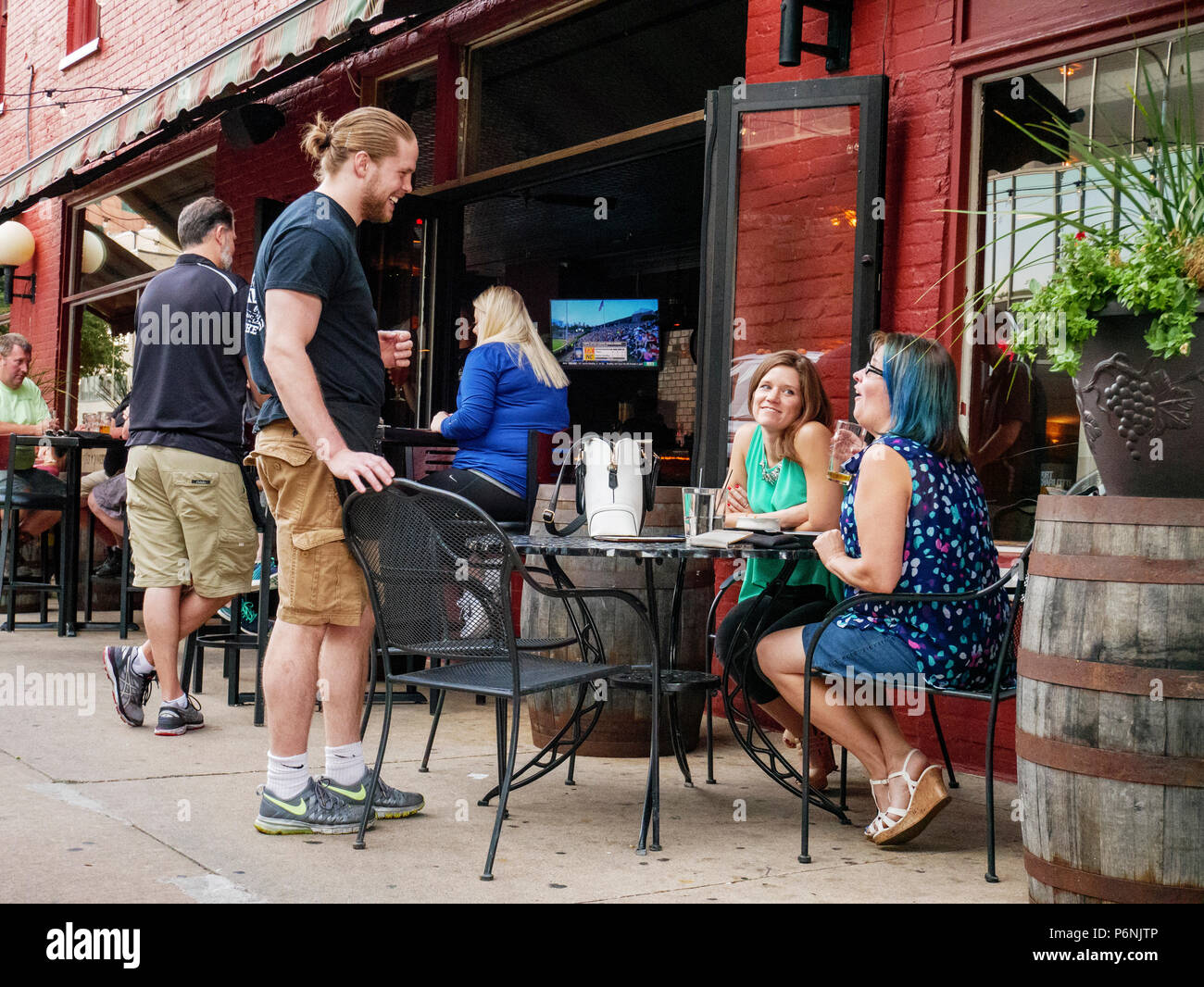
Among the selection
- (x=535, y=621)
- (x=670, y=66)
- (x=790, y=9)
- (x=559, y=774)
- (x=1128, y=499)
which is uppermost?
(x=670, y=66)

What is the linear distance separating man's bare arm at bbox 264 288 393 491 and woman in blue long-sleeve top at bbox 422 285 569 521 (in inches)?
74.5

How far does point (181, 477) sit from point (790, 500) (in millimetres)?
2241

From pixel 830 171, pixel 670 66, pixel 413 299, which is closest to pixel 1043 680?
pixel 830 171

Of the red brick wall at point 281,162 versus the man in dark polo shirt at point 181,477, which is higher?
the red brick wall at point 281,162

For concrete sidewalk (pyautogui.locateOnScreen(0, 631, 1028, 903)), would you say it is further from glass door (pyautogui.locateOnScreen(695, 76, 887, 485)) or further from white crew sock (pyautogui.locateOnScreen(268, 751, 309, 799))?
glass door (pyautogui.locateOnScreen(695, 76, 887, 485))

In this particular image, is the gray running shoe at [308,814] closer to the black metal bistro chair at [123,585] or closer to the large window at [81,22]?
the black metal bistro chair at [123,585]

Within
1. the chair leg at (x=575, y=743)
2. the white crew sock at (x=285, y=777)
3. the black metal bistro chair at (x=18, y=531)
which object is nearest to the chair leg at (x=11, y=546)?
the black metal bistro chair at (x=18, y=531)

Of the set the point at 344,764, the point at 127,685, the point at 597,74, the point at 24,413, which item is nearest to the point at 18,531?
the point at 24,413

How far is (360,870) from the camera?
3.02 metres

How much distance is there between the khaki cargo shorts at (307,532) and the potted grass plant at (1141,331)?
1776 mm

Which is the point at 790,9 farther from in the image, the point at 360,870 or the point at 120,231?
the point at 120,231

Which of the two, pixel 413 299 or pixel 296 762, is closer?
pixel 296 762

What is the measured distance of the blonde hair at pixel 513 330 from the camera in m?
5.18
